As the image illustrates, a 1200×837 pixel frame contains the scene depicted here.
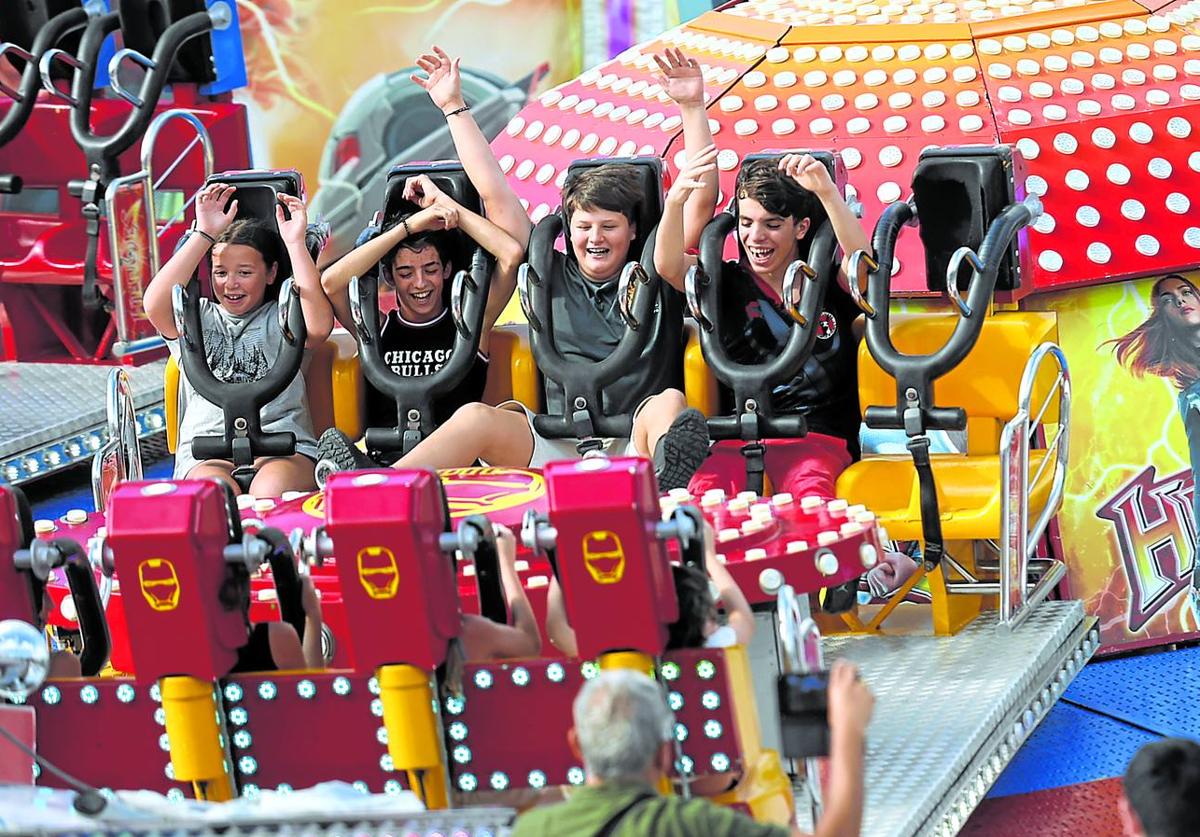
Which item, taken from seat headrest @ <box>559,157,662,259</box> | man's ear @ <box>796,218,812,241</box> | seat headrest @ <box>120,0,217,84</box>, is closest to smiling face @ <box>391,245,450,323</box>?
seat headrest @ <box>559,157,662,259</box>

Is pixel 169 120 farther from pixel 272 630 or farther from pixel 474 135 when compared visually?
pixel 272 630

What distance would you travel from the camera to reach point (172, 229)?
667cm

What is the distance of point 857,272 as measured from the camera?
4258mm

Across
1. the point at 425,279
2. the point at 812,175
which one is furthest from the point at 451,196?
the point at 812,175

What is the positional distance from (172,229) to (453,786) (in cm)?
394

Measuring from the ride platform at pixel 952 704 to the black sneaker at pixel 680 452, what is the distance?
1.54 feet

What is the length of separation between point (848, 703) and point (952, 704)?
137 centimetres

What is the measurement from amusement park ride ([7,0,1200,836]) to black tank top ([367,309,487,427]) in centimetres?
5

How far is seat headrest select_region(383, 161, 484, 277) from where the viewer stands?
4.73m

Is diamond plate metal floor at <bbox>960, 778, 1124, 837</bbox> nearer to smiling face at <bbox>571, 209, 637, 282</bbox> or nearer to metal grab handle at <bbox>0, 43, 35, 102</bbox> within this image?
smiling face at <bbox>571, 209, 637, 282</bbox>

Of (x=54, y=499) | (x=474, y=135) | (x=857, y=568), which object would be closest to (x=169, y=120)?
(x=54, y=499)

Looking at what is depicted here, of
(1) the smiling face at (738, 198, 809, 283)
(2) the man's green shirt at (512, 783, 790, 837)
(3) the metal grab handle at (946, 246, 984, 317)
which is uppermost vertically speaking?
(1) the smiling face at (738, 198, 809, 283)

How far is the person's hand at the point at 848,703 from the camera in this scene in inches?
101

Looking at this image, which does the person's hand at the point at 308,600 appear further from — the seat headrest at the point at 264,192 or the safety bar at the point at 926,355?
the seat headrest at the point at 264,192
